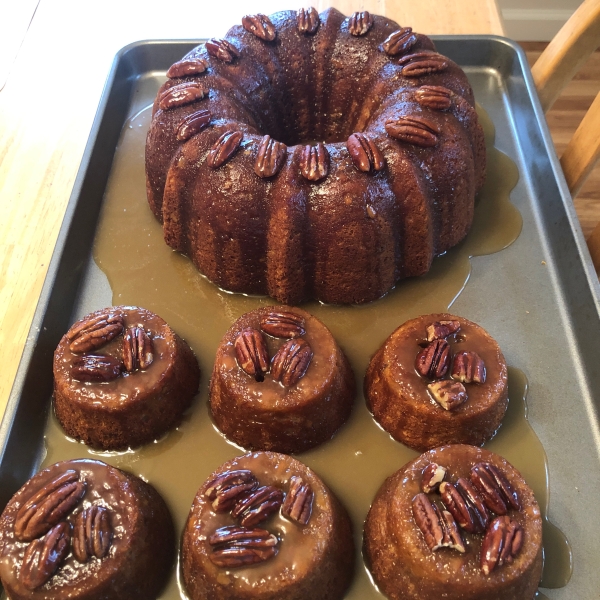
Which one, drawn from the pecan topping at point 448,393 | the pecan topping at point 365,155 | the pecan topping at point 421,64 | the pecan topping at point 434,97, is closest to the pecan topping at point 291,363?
the pecan topping at point 448,393

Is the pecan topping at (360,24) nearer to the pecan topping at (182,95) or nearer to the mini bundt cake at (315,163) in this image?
the mini bundt cake at (315,163)

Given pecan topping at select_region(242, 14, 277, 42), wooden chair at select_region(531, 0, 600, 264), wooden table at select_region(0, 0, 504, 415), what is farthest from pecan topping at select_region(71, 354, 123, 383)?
wooden chair at select_region(531, 0, 600, 264)

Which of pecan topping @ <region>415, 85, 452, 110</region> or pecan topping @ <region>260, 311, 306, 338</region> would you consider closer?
pecan topping @ <region>260, 311, 306, 338</region>

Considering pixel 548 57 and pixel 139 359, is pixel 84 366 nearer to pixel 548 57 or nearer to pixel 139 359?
pixel 139 359

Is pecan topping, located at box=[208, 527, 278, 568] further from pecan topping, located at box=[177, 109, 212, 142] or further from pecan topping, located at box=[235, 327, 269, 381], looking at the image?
pecan topping, located at box=[177, 109, 212, 142]

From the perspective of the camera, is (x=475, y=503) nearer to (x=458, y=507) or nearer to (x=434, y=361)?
(x=458, y=507)
